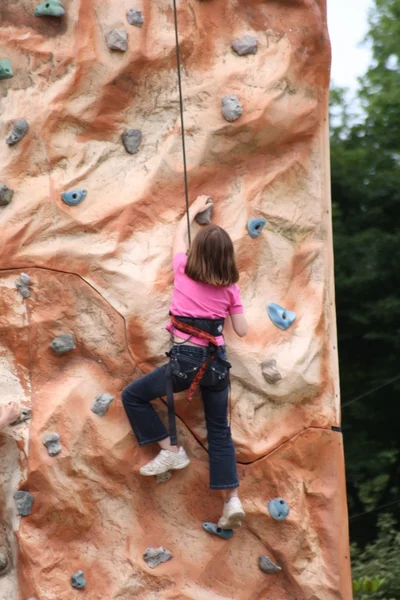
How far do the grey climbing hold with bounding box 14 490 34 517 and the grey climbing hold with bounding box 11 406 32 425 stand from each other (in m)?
0.31

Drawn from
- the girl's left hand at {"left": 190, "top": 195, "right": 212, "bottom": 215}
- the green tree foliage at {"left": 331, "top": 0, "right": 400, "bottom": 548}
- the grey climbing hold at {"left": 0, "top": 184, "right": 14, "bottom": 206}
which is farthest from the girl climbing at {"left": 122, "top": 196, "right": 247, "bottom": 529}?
the green tree foliage at {"left": 331, "top": 0, "right": 400, "bottom": 548}

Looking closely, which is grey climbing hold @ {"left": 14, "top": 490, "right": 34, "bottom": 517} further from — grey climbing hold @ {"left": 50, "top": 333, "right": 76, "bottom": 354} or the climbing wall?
grey climbing hold @ {"left": 50, "top": 333, "right": 76, "bottom": 354}

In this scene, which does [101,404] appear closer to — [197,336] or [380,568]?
[197,336]

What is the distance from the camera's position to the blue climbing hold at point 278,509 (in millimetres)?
4637

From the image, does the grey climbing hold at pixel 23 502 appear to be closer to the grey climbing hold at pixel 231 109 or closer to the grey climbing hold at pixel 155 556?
the grey climbing hold at pixel 155 556

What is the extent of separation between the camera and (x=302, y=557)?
4.71 meters

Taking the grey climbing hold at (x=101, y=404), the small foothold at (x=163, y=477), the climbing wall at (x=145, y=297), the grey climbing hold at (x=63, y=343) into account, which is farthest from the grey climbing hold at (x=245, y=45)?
the small foothold at (x=163, y=477)

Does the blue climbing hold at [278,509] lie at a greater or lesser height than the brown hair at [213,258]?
lesser

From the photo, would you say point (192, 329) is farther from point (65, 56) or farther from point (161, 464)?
point (65, 56)

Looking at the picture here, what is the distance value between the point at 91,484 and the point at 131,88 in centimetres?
187

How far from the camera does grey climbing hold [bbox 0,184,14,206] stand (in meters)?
4.50

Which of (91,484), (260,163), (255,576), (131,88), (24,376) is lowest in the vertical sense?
(255,576)

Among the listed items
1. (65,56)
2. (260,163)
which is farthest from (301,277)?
(65,56)

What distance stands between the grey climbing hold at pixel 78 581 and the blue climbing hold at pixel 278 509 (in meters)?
0.92
